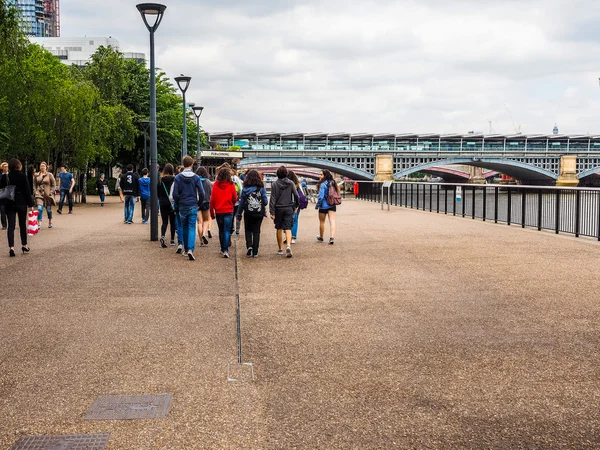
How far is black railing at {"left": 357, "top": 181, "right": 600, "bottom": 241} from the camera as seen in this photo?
16094mm

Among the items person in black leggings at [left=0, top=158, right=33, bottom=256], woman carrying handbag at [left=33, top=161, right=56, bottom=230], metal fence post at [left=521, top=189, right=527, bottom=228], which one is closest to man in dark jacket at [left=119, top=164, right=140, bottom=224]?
woman carrying handbag at [left=33, top=161, right=56, bottom=230]

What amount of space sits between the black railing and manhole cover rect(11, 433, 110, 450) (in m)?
13.3

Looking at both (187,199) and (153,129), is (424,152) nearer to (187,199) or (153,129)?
(153,129)

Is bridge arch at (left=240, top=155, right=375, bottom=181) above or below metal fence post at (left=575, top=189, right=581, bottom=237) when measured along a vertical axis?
above

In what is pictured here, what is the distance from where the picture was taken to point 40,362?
5723 millimetres

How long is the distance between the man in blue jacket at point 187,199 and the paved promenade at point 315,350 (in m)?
1.15

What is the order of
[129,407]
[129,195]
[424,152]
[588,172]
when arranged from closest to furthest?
[129,407]
[129,195]
[424,152]
[588,172]

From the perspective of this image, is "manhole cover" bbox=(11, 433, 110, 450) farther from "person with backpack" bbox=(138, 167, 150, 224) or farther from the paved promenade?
"person with backpack" bbox=(138, 167, 150, 224)

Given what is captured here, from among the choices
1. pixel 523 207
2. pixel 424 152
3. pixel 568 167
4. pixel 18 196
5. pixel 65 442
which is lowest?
pixel 65 442

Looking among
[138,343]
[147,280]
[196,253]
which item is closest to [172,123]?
[196,253]

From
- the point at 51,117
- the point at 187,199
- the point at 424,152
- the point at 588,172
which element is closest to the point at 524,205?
the point at 187,199

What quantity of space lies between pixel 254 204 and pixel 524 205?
8.68 m

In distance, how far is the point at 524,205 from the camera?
18844 mm

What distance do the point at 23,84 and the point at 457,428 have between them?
30231mm
